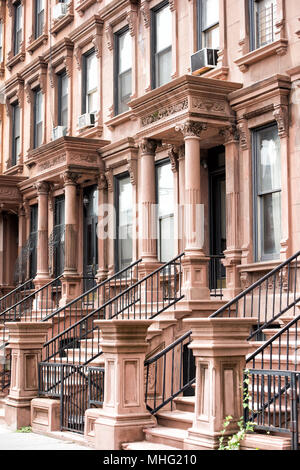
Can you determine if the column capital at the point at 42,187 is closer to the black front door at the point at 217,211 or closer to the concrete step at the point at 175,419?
the black front door at the point at 217,211

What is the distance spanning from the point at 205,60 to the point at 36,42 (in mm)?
9919

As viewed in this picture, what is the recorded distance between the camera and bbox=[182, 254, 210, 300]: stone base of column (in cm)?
1388

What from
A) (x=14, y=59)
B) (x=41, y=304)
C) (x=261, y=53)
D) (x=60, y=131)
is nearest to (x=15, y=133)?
(x=14, y=59)

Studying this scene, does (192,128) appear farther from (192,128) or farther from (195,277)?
(195,277)

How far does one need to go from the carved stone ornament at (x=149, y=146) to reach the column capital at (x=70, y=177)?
3395 mm

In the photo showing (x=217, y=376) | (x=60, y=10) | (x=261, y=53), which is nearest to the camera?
(x=217, y=376)

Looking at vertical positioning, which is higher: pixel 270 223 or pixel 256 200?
pixel 256 200

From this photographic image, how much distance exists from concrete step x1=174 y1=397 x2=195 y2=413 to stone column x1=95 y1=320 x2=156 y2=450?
728mm

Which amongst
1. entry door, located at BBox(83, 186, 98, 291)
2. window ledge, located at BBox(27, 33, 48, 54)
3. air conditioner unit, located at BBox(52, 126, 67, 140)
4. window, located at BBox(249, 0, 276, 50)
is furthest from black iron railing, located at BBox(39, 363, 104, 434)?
window ledge, located at BBox(27, 33, 48, 54)

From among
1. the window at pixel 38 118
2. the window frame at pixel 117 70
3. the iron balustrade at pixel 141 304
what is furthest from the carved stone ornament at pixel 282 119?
the window at pixel 38 118

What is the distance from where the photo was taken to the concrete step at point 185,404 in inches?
435

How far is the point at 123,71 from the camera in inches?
754

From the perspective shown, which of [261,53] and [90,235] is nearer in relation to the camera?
[261,53]
